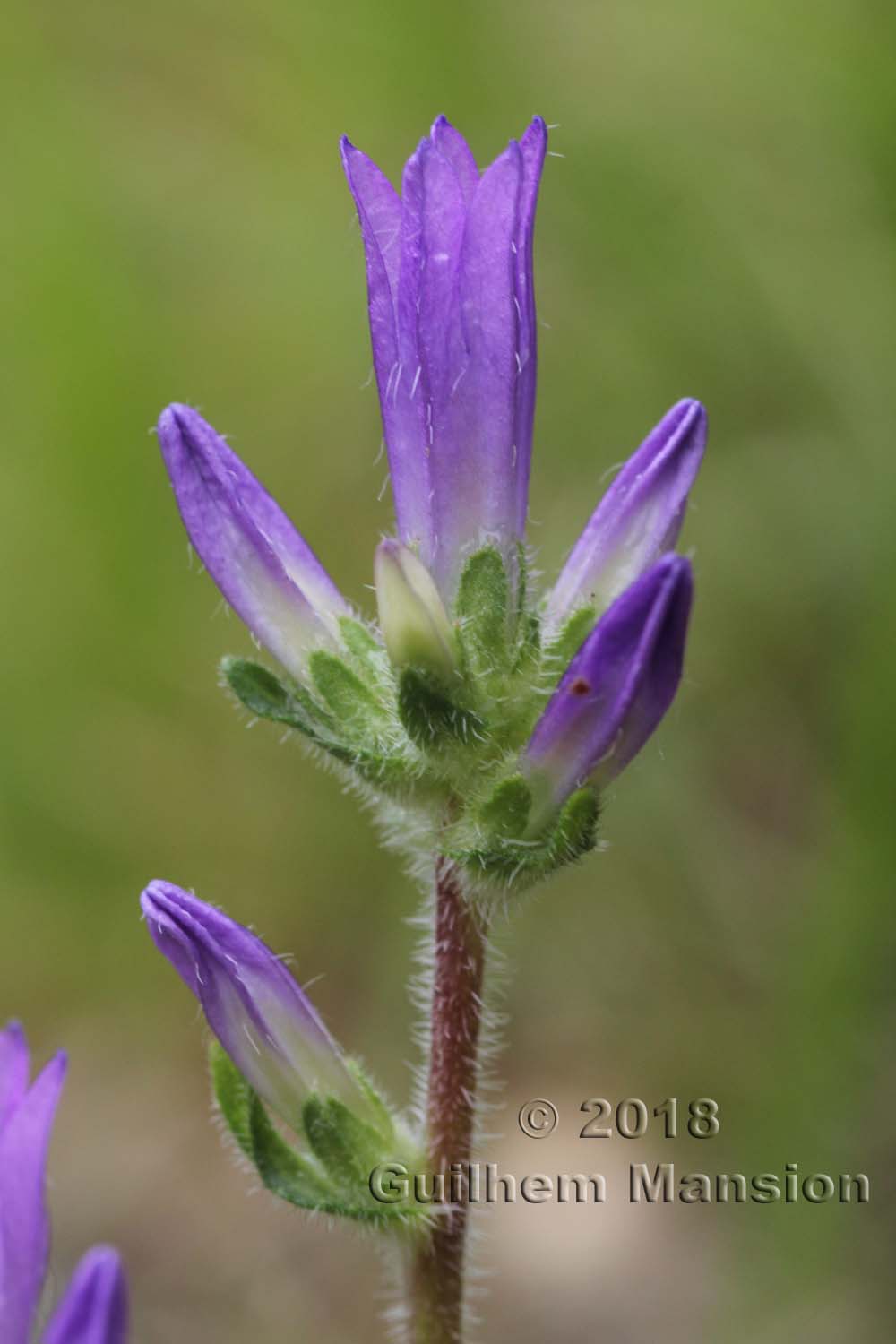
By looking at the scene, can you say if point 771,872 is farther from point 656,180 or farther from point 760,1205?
point 656,180

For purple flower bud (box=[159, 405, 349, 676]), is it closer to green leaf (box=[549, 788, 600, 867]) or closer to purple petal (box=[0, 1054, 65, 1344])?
green leaf (box=[549, 788, 600, 867])

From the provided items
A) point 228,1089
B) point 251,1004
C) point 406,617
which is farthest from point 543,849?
point 228,1089

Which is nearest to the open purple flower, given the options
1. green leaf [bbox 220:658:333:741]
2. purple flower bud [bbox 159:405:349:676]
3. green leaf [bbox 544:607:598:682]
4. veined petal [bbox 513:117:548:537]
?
green leaf [bbox 220:658:333:741]

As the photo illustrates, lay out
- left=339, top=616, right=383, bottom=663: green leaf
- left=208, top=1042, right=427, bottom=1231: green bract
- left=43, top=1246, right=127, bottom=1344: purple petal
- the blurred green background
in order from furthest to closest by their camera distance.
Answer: the blurred green background, left=339, top=616, right=383, bottom=663: green leaf, left=208, top=1042, right=427, bottom=1231: green bract, left=43, top=1246, right=127, bottom=1344: purple petal

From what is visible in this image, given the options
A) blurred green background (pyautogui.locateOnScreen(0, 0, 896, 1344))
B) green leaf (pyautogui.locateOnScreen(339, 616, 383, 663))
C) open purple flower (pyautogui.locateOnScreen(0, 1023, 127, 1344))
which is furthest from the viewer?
blurred green background (pyautogui.locateOnScreen(0, 0, 896, 1344))

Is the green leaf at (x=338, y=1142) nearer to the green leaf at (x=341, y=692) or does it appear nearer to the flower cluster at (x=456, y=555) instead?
the flower cluster at (x=456, y=555)

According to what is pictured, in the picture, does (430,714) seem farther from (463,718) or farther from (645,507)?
(645,507)
